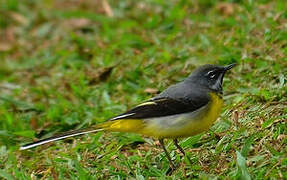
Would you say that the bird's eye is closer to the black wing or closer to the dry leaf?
the black wing

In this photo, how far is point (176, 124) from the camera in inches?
224

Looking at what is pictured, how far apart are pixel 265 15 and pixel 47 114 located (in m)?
3.82

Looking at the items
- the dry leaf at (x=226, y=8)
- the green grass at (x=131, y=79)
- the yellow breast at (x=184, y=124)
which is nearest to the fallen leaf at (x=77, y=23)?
the green grass at (x=131, y=79)

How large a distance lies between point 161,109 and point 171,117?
15 cm

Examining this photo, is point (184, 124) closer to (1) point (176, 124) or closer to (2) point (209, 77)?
(1) point (176, 124)

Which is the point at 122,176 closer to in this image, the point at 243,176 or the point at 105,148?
the point at 105,148

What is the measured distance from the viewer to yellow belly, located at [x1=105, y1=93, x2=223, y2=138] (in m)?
5.67

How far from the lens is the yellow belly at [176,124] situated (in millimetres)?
5672

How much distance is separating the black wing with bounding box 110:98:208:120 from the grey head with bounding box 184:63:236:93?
0.47 meters

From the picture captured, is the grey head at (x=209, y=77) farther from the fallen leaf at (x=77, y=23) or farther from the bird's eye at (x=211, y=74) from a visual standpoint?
the fallen leaf at (x=77, y=23)

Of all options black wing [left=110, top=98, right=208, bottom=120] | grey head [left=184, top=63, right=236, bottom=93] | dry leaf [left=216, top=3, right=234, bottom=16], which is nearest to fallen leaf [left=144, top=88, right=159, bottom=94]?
grey head [left=184, top=63, right=236, bottom=93]

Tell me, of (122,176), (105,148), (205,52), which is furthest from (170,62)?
(122,176)

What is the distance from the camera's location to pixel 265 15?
900 cm

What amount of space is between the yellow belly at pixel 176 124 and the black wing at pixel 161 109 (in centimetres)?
5
